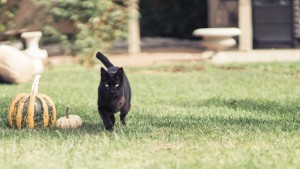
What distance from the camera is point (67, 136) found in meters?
6.81

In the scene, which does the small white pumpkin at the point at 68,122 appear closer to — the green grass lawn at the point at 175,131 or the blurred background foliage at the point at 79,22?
Result: the green grass lawn at the point at 175,131

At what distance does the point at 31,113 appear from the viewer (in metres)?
7.39

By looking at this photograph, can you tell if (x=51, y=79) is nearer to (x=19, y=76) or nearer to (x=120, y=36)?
(x=19, y=76)

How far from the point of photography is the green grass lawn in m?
5.76

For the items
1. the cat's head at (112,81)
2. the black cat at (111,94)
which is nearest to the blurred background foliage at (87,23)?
the black cat at (111,94)

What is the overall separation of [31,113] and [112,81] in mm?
1124

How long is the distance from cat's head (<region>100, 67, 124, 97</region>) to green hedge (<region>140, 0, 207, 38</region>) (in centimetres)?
1553

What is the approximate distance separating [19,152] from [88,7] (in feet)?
31.3

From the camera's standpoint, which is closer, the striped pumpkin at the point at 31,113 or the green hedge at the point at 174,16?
the striped pumpkin at the point at 31,113

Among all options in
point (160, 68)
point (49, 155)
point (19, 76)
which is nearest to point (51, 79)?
point (19, 76)

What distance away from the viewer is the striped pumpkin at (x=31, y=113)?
24.4 ft

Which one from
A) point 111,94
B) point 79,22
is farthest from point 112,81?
point 79,22

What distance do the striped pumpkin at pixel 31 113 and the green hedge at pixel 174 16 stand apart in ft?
49.1

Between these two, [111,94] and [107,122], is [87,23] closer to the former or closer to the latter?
[107,122]
